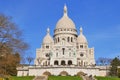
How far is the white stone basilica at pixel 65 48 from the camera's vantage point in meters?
110

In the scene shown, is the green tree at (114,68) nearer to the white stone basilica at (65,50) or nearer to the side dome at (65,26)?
the white stone basilica at (65,50)

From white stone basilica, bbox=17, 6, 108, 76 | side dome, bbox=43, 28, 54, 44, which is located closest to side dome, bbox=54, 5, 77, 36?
white stone basilica, bbox=17, 6, 108, 76

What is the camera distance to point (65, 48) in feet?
367

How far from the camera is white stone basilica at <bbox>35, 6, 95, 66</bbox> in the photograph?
11044cm

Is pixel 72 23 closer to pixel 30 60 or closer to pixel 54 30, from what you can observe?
pixel 54 30

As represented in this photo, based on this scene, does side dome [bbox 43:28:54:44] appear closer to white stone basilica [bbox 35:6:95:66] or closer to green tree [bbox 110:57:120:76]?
white stone basilica [bbox 35:6:95:66]

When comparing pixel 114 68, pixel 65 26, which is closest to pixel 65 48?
pixel 65 26

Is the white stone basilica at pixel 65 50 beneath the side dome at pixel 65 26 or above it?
beneath

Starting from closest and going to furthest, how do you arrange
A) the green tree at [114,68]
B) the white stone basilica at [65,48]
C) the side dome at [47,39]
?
the green tree at [114,68] < the white stone basilica at [65,48] < the side dome at [47,39]

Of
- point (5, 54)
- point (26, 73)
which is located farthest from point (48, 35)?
point (5, 54)

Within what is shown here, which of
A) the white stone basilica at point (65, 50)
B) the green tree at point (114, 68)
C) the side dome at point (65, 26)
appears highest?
the side dome at point (65, 26)

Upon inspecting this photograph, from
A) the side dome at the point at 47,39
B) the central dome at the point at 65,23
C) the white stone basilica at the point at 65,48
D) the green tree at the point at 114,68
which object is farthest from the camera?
the central dome at the point at 65,23

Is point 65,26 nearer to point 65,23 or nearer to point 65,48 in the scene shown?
point 65,23

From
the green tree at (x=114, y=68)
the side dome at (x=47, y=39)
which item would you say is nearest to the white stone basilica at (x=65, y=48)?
the side dome at (x=47, y=39)
